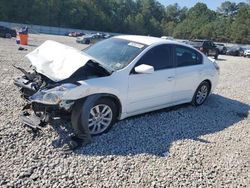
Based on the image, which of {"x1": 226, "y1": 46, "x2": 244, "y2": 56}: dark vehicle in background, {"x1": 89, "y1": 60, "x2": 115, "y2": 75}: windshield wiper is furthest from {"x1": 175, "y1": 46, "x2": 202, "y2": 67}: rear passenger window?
{"x1": 226, "y1": 46, "x2": 244, "y2": 56}: dark vehicle in background

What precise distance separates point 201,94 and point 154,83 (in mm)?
2060

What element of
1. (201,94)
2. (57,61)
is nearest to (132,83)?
(57,61)

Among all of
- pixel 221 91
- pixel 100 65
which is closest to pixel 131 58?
pixel 100 65

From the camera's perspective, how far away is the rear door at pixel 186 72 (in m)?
6.61

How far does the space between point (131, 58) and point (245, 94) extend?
219 inches

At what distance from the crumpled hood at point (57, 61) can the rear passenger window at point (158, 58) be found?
1.14 metres

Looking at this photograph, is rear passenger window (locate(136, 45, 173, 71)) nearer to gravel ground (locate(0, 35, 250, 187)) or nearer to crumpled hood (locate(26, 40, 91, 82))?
gravel ground (locate(0, 35, 250, 187))

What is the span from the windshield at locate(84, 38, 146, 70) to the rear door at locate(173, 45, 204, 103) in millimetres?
1045

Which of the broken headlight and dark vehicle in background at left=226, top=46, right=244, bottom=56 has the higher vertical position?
the broken headlight

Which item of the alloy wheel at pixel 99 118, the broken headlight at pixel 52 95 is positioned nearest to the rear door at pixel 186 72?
the alloy wheel at pixel 99 118

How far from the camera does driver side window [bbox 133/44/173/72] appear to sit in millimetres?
5902

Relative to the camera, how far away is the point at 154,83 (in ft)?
19.5

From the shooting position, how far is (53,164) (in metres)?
4.11

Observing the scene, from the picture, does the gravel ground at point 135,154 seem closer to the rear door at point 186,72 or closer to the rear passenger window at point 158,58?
the rear door at point 186,72
